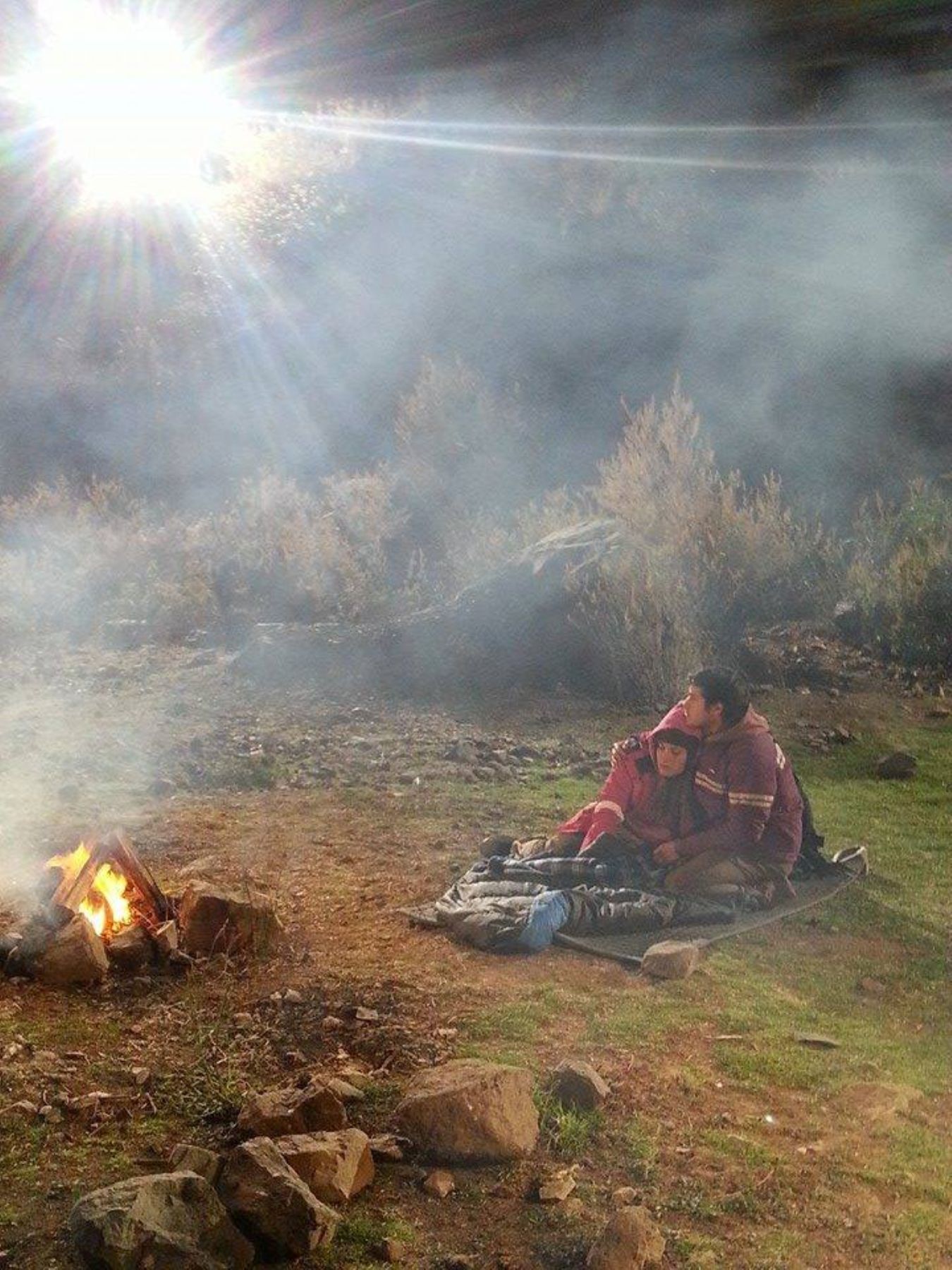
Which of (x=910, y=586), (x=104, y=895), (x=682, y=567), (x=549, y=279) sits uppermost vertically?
(x=549, y=279)

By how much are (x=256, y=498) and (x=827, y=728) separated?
807 cm

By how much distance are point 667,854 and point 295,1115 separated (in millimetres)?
2318

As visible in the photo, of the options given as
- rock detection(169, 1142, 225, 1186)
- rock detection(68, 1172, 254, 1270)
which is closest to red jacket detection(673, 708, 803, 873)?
rock detection(169, 1142, 225, 1186)

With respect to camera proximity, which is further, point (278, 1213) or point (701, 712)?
point (701, 712)

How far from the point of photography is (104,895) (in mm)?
4531

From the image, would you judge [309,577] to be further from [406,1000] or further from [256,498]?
[406,1000]

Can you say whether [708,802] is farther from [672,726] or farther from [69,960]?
[69,960]

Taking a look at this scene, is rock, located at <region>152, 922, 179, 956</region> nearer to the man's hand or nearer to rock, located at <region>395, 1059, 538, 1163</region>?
rock, located at <region>395, 1059, 538, 1163</region>

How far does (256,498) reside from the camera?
14.0m

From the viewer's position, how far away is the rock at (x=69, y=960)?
13.4 feet

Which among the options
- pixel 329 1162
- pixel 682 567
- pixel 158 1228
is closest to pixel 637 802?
pixel 329 1162

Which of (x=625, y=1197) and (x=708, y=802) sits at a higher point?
(x=708, y=802)

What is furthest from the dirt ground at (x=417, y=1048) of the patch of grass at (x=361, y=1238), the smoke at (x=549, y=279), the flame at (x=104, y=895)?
the smoke at (x=549, y=279)

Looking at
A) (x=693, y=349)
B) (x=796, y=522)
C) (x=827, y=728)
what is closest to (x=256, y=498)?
(x=693, y=349)
